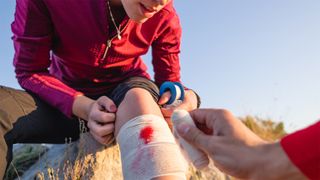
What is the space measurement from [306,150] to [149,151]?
2.37 feet

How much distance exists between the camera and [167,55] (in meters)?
2.58

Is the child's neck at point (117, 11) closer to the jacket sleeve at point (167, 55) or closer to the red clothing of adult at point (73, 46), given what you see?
the red clothing of adult at point (73, 46)

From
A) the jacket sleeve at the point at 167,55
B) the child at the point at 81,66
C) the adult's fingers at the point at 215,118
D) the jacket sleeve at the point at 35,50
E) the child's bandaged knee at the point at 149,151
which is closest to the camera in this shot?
the adult's fingers at the point at 215,118

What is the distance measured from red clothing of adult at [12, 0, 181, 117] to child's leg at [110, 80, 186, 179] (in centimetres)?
46

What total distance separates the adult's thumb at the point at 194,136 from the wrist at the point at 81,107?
86 cm

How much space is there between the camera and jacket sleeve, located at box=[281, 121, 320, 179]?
833 millimetres

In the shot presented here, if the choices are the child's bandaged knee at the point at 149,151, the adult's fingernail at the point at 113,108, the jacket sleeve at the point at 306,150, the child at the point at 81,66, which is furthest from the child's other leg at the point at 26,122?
the jacket sleeve at the point at 306,150

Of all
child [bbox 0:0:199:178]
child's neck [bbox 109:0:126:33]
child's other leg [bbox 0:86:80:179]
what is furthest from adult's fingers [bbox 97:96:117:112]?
child's neck [bbox 109:0:126:33]

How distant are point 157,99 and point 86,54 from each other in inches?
18.5

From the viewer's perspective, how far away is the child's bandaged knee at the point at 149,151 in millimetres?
1461

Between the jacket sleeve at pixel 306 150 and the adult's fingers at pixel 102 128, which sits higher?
the jacket sleeve at pixel 306 150

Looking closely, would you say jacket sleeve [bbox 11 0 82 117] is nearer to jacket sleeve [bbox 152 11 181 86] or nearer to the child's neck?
the child's neck

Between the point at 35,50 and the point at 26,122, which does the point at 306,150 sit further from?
the point at 35,50

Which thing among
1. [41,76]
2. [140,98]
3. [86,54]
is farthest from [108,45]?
[140,98]
